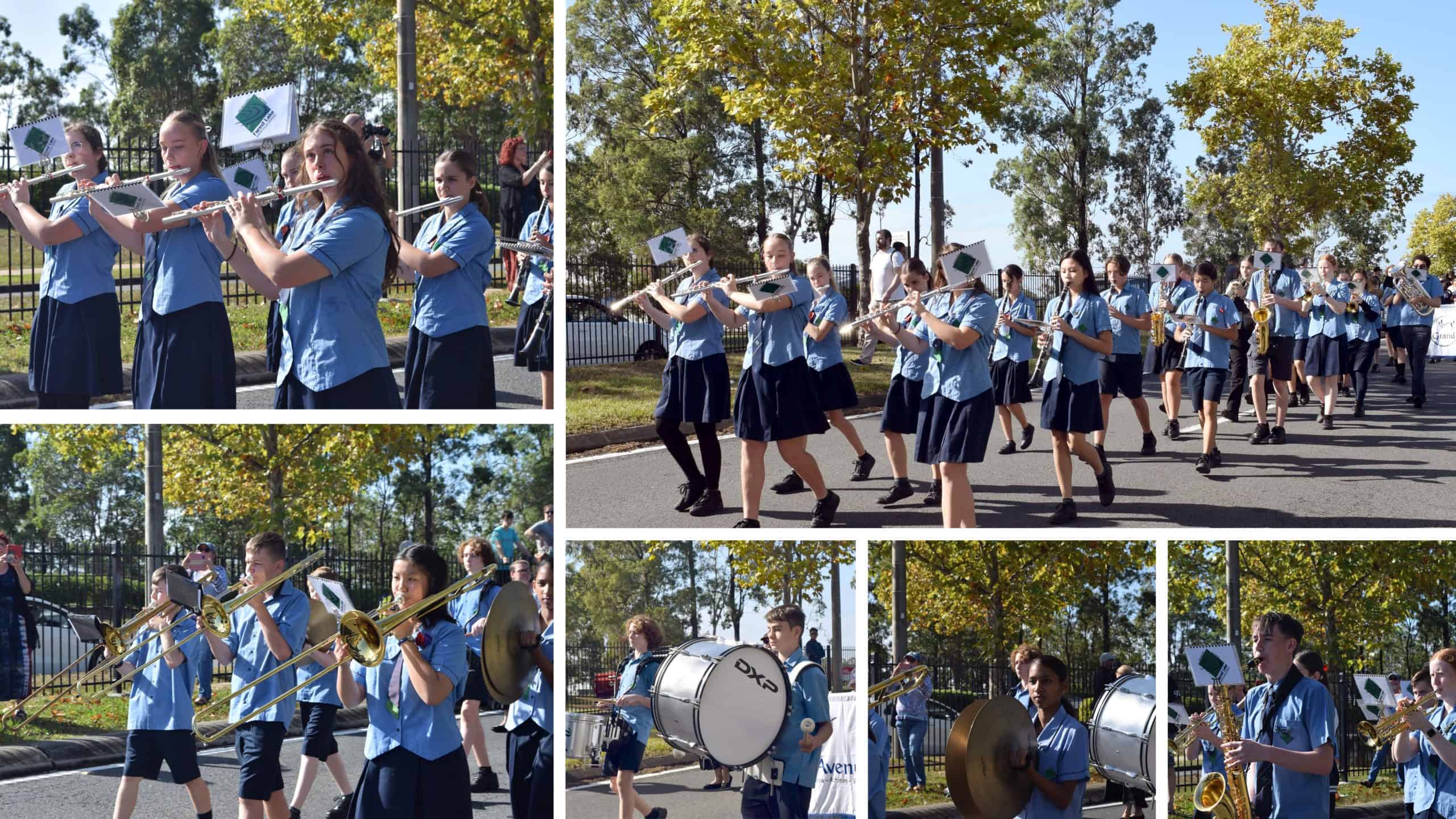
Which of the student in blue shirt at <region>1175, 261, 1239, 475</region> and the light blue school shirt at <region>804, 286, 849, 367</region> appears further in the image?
the student in blue shirt at <region>1175, 261, 1239, 475</region>

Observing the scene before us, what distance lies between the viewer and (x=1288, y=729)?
19.5 feet

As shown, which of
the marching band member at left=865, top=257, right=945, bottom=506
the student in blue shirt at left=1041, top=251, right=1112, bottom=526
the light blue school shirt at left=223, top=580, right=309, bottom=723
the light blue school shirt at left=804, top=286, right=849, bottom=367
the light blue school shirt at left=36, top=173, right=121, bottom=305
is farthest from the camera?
the marching band member at left=865, top=257, right=945, bottom=506

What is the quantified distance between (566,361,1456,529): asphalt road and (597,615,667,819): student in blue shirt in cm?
162

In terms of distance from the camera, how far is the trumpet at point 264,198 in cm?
470

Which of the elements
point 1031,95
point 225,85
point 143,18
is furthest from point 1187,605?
point 1031,95

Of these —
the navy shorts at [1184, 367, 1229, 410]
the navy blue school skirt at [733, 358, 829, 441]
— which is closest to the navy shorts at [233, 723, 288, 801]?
the navy blue school skirt at [733, 358, 829, 441]

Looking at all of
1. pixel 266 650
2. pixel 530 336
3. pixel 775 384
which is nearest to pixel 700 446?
pixel 775 384

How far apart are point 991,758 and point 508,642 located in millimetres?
2342

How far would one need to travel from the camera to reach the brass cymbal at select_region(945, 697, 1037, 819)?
6.29 meters

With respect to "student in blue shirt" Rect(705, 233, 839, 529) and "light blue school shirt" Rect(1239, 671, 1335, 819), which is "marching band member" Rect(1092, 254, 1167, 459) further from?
"light blue school shirt" Rect(1239, 671, 1335, 819)

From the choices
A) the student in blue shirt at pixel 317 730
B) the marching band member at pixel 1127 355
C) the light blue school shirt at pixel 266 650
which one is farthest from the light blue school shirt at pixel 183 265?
the marching band member at pixel 1127 355

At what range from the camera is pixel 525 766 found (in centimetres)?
598

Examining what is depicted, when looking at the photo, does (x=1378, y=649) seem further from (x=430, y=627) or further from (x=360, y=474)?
(x=360, y=474)

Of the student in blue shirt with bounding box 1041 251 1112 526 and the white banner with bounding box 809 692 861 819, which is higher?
the student in blue shirt with bounding box 1041 251 1112 526
